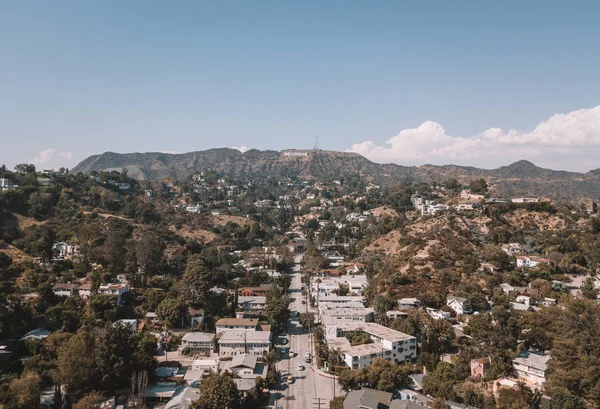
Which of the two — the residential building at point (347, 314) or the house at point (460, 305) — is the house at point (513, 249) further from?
the residential building at point (347, 314)

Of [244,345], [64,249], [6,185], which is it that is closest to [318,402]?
[244,345]

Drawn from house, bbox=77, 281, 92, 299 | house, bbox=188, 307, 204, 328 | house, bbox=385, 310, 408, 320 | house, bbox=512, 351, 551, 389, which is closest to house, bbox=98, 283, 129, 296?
house, bbox=77, 281, 92, 299

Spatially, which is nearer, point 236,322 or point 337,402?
point 337,402

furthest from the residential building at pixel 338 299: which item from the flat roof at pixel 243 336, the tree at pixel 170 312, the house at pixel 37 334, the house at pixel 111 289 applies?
the house at pixel 37 334

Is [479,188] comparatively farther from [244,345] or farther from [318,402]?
[318,402]

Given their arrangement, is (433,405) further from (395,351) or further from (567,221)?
(567,221)
